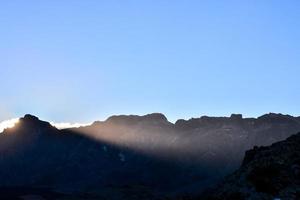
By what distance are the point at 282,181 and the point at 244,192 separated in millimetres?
6637

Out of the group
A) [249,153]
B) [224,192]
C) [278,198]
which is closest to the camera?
[278,198]

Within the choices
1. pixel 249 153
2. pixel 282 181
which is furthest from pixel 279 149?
pixel 249 153

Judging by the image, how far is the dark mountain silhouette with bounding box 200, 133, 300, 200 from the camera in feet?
302

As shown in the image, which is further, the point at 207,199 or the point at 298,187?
the point at 207,199

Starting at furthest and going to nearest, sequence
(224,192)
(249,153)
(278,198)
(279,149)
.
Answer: (249,153) < (279,149) < (224,192) < (278,198)

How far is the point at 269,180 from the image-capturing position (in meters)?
94.3

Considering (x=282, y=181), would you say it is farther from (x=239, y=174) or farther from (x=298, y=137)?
(x=298, y=137)

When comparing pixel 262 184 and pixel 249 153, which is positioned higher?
pixel 249 153

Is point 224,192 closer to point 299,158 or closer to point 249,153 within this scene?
point 299,158

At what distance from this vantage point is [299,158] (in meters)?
101

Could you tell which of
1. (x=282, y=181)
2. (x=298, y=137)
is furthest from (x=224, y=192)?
(x=298, y=137)

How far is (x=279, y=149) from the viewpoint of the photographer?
109m

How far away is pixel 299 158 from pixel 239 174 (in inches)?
439

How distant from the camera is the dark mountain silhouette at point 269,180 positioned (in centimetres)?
9200
